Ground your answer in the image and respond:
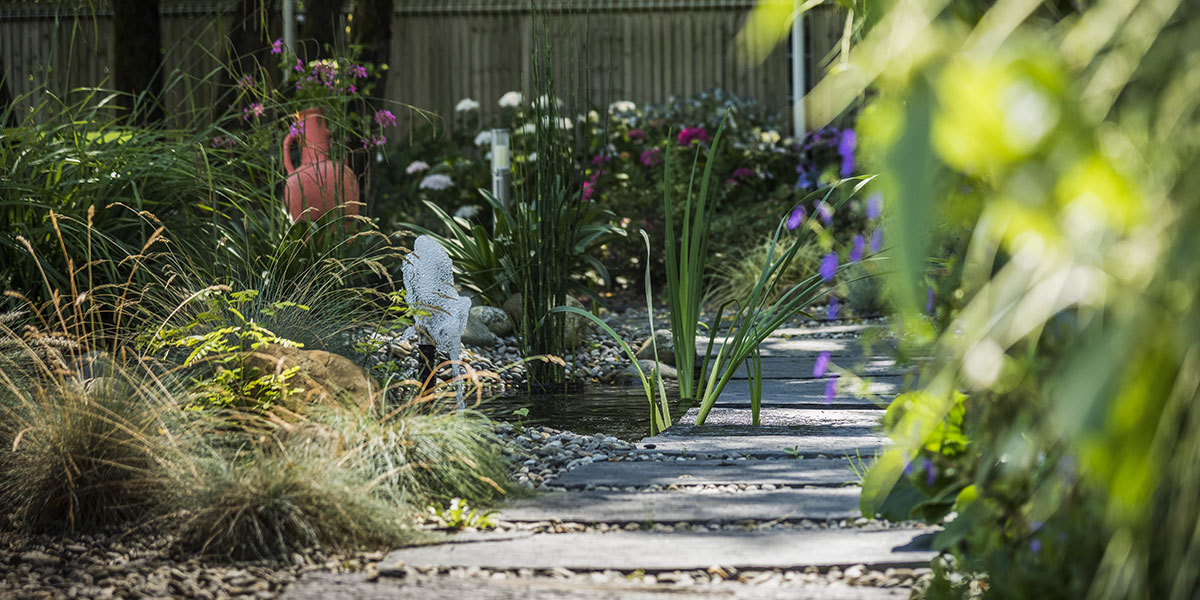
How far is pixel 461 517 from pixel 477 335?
2483 mm

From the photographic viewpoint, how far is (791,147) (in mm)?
8445

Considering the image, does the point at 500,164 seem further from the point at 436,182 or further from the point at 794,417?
the point at 794,417

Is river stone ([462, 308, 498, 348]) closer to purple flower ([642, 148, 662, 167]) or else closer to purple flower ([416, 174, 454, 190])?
purple flower ([416, 174, 454, 190])

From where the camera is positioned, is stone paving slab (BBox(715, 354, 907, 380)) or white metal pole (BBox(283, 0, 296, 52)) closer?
stone paving slab (BBox(715, 354, 907, 380))

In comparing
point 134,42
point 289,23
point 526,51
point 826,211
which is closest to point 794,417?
point 826,211

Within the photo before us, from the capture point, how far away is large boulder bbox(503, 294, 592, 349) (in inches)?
171

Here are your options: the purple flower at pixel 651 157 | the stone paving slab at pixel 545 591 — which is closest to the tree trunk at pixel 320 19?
the purple flower at pixel 651 157

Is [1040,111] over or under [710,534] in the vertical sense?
over

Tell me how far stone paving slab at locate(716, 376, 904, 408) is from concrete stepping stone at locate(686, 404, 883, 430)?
0.05 meters

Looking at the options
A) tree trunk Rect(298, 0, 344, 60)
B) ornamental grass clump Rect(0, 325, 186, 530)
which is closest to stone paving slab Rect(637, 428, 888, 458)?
ornamental grass clump Rect(0, 325, 186, 530)

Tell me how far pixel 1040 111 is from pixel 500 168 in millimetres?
5172

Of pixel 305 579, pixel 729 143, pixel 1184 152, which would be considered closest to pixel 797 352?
pixel 305 579

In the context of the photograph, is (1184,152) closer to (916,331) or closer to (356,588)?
(916,331)

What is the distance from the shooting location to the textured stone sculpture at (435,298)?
121 inches
